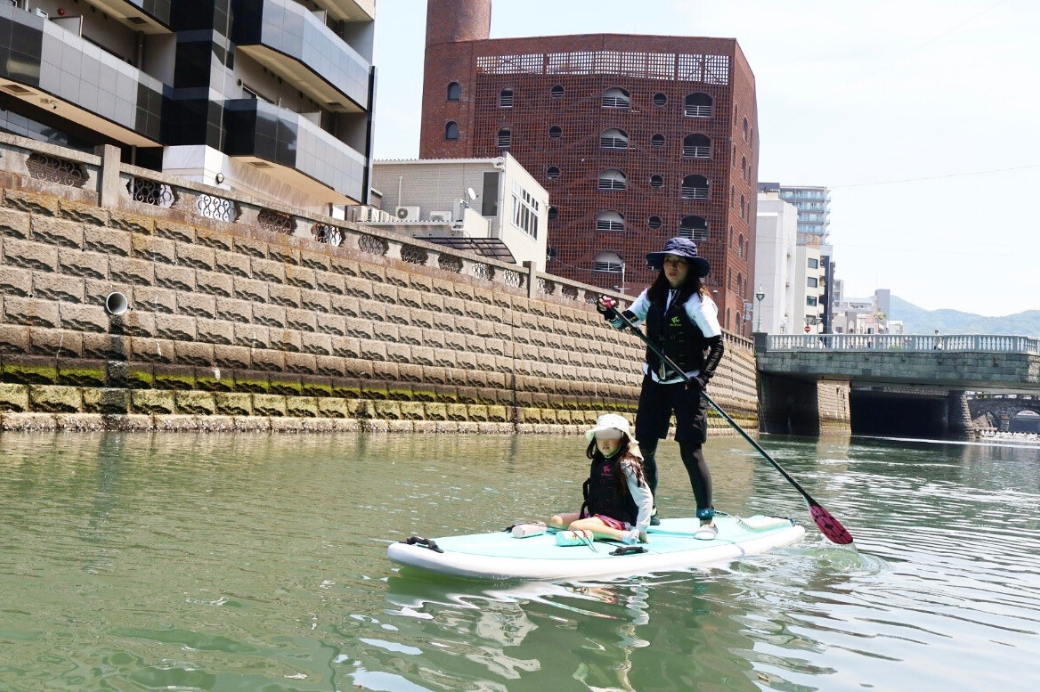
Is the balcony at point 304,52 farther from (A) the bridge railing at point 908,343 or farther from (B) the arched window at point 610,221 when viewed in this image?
(B) the arched window at point 610,221

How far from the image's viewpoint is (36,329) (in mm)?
15344

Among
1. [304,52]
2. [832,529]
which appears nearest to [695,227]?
[304,52]

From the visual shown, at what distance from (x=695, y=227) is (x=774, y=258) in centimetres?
3512

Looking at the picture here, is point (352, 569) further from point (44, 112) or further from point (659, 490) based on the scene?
point (44, 112)

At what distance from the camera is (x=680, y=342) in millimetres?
8141

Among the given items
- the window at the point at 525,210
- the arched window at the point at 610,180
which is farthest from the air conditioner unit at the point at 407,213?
the arched window at the point at 610,180

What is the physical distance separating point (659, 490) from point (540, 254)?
1494 inches

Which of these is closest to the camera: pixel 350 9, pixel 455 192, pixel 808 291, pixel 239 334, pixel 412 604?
pixel 412 604

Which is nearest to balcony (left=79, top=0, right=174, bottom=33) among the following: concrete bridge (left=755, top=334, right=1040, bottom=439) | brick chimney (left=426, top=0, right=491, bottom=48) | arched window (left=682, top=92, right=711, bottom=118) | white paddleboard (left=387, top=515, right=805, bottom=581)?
white paddleboard (left=387, top=515, right=805, bottom=581)

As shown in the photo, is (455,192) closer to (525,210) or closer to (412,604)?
(525,210)

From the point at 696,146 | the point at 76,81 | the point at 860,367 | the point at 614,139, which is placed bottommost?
the point at 860,367

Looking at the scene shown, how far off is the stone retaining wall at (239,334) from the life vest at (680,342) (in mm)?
10772

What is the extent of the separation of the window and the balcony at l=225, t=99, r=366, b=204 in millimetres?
14912

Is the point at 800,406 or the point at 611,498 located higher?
the point at 800,406
